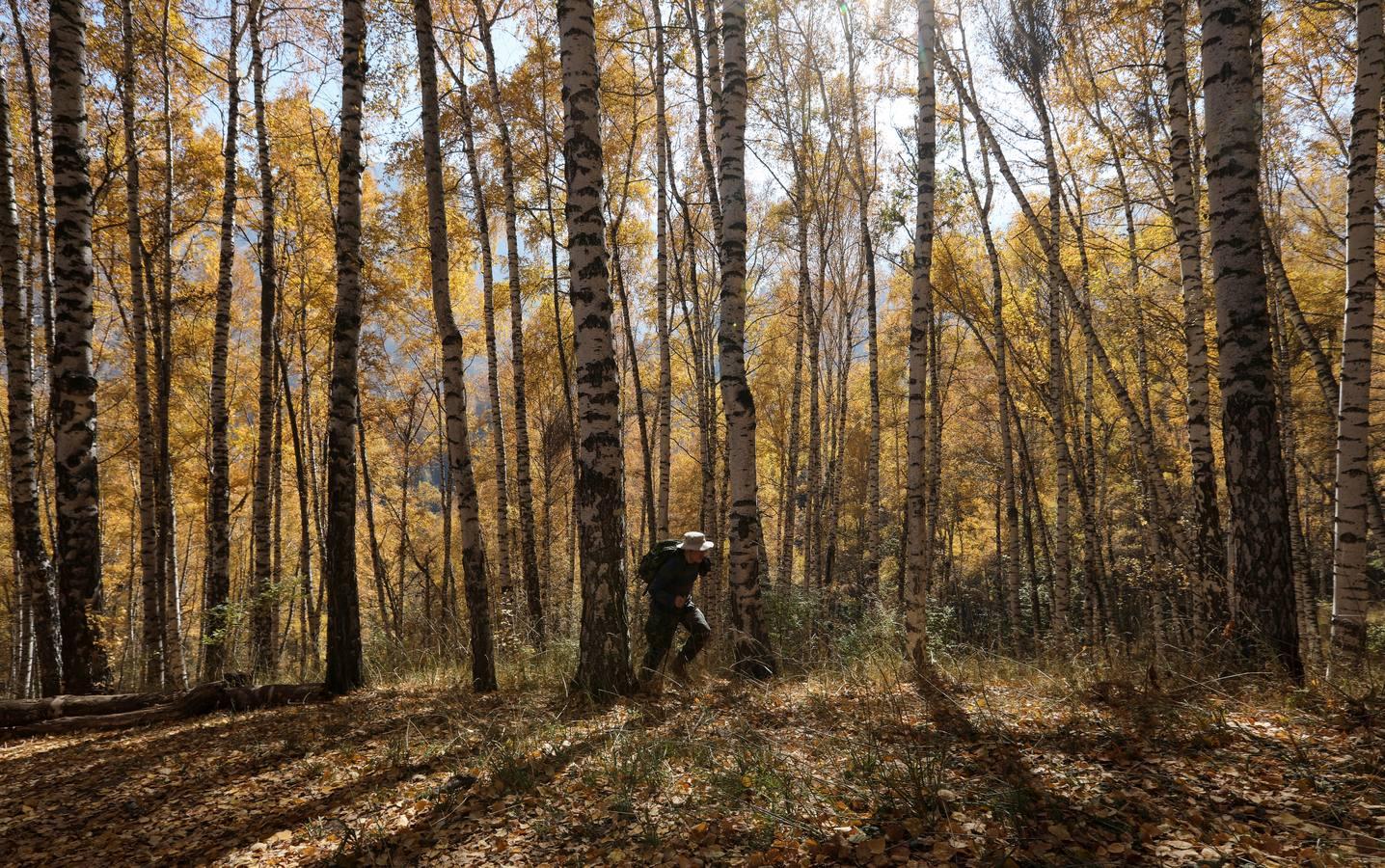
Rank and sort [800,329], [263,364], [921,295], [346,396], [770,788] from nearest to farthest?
[770,788], [346,396], [921,295], [263,364], [800,329]

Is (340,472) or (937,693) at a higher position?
(340,472)

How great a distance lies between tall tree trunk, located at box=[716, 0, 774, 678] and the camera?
19.5ft

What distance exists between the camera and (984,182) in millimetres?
10656

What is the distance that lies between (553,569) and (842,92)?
16851 millimetres

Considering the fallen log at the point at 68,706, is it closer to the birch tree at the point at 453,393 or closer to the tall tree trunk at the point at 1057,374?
the birch tree at the point at 453,393

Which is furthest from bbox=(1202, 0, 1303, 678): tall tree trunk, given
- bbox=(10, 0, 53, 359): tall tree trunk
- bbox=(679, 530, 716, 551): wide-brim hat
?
bbox=(10, 0, 53, 359): tall tree trunk

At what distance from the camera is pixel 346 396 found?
555 cm

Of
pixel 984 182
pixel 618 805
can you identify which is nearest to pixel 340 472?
pixel 618 805

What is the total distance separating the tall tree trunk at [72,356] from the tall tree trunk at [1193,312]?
34.3 feet

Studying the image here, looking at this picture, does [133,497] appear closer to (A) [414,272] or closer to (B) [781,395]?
(A) [414,272]

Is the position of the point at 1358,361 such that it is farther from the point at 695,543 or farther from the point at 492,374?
the point at 492,374

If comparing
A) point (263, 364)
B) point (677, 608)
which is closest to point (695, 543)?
point (677, 608)

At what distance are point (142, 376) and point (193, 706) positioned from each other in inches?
203

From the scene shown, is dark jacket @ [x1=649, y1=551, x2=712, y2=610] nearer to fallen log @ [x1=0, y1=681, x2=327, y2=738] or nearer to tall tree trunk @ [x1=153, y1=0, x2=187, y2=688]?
fallen log @ [x1=0, y1=681, x2=327, y2=738]
